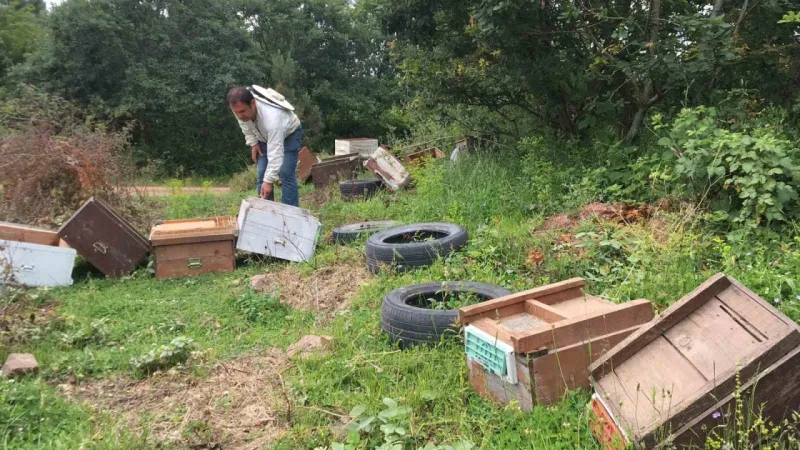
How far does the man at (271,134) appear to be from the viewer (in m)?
6.38

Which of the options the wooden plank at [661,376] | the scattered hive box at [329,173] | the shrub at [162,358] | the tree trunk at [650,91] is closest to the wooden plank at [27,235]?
the shrub at [162,358]

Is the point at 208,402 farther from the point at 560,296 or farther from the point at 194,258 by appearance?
the point at 194,258

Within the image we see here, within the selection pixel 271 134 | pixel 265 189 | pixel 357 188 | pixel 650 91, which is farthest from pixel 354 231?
pixel 650 91

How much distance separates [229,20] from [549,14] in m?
18.8

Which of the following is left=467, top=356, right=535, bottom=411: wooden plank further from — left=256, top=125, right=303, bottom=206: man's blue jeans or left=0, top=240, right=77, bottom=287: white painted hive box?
left=0, top=240, right=77, bottom=287: white painted hive box

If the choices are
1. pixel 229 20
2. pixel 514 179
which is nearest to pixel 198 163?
pixel 229 20

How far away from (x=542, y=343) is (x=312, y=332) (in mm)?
1948

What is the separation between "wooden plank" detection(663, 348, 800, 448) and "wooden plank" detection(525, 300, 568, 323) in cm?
90

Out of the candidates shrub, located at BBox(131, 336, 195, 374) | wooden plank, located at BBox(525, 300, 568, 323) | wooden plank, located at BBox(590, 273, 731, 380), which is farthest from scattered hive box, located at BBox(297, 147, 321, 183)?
wooden plank, located at BBox(590, 273, 731, 380)

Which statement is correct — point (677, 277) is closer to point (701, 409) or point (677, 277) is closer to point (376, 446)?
point (701, 409)

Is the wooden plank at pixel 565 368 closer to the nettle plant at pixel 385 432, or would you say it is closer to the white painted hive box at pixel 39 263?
the nettle plant at pixel 385 432

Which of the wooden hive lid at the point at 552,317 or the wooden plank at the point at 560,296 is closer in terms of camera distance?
the wooden hive lid at the point at 552,317

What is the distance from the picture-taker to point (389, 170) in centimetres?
923

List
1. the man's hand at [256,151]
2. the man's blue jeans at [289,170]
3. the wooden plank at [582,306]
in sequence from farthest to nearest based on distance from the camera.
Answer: the man's hand at [256,151] < the man's blue jeans at [289,170] < the wooden plank at [582,306]
